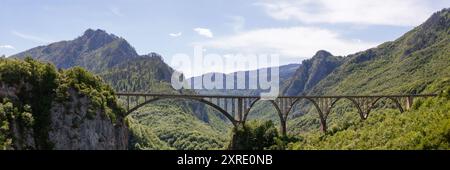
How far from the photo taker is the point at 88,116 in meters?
75.8

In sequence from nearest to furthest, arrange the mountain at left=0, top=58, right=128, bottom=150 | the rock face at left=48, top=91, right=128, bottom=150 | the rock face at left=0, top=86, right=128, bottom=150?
1. the mountain at left=0, top=58, right=128, bottom=150
2. the rock face at left=0, top=86, right=128, bottom=150
3. the rock face at left=48, top=91, right=128, bottom=150

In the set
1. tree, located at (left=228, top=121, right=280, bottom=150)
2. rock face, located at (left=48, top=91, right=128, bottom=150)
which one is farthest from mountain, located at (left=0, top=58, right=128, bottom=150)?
tree, located at (left=228, top=121, right=280, bottom=150)

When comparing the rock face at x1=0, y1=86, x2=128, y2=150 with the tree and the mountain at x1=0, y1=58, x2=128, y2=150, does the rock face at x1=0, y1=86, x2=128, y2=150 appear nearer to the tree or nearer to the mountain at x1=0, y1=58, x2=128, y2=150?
the mountain at x1=0, y1=58, x2=128, y2=150

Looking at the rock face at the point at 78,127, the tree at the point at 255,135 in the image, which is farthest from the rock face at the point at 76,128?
the tree at the point at 255,135

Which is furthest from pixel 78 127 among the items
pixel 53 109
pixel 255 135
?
pixel 255 135

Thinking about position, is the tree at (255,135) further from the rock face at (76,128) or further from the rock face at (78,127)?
the rock face at (76,128)

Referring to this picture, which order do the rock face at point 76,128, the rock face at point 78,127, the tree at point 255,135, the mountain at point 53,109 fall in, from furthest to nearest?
the tree at point 255,135 < the rock face at point 78,127 < the rock face at point 76,128 < the mountain at point 53,109

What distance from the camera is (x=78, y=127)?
73688mm

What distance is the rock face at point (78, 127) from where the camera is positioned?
71.3 meters

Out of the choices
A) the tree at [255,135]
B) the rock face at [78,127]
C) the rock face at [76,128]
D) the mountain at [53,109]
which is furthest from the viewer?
the tree at [255,135]

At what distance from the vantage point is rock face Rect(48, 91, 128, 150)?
71.3 m
